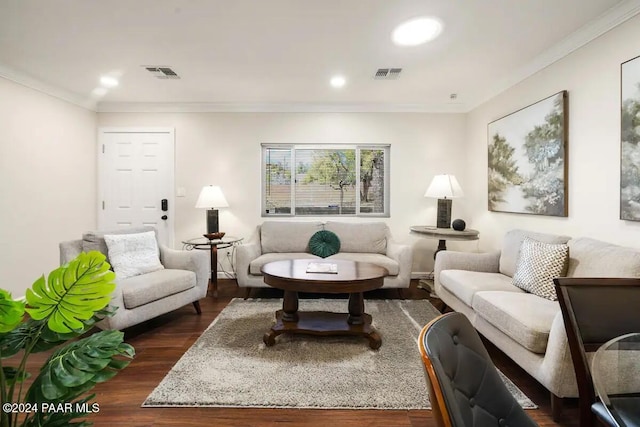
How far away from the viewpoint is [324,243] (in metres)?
3.82

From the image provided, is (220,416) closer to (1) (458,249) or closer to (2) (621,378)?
(2) (621,378)

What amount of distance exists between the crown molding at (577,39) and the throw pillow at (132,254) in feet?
13.3

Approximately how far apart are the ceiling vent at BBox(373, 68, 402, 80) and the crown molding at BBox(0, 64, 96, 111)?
12.1 ft

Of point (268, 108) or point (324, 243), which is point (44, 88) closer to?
point (268, 108)

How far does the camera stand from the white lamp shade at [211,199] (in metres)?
3.84

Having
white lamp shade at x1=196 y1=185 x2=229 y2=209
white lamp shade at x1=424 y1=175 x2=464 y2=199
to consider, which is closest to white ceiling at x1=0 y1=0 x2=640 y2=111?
white lamp shade at x1=424 y1=175 x2=464 y2=199

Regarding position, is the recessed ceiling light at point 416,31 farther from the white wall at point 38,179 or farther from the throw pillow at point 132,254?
the white wall at point 38,179

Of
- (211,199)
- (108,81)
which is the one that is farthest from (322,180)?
(108,81)

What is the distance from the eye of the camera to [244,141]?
171 inches

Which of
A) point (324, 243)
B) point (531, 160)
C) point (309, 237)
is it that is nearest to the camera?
point (531, 160)

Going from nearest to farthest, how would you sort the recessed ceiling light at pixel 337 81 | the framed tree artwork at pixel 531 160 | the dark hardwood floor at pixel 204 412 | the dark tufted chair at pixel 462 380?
the dark tufted chair at pixel 462 380
the dark hardwood floor at pixel 204 412
the framed tree artwork at pixel 531 160
the recessed ceiling light at pixel 337 81

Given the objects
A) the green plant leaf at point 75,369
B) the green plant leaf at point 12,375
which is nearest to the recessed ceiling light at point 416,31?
the green plant leaf at point 75,369

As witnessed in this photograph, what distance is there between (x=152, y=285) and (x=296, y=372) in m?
1.42

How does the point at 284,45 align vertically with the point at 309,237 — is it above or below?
above
